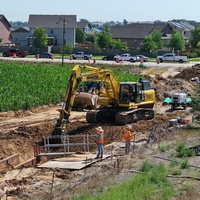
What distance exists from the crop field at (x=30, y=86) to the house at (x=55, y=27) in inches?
2152

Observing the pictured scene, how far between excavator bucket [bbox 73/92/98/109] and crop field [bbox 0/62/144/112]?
4479 millimetres

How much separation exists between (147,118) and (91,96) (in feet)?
13.0

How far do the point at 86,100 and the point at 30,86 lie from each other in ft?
32.5

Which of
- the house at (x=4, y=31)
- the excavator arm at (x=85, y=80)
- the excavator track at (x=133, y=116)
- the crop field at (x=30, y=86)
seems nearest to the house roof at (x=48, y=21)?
the house at (x=4, y=31)

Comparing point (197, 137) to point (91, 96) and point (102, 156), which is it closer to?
point (102, 156)

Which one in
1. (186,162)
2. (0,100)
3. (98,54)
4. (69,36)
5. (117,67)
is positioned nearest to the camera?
(186,162)

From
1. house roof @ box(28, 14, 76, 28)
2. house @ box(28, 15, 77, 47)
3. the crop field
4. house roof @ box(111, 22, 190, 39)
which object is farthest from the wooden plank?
house roof @ box(111, 22, 190, 39)

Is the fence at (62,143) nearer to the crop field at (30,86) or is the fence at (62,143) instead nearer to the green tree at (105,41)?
the crop field at (30,86)

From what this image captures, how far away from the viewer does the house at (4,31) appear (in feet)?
372

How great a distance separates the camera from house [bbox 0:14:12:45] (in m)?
113

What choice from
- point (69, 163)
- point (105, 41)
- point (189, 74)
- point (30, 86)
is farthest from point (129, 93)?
point (105, 41)

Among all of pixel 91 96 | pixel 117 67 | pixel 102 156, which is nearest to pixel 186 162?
pixel 102 156

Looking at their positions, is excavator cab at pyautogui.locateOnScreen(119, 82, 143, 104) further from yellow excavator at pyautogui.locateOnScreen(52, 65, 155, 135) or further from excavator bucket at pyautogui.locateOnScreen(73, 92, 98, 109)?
excavator bucket at pyautogui.locateOnScreen(73, 92, 98, 109)

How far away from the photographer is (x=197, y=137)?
2706 centimetres
